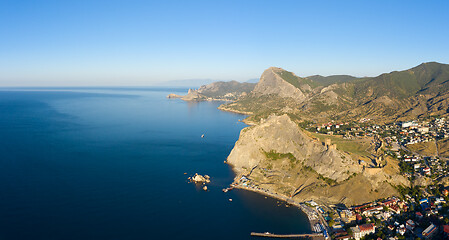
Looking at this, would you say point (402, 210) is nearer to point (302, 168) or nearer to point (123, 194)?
point (302, 168)

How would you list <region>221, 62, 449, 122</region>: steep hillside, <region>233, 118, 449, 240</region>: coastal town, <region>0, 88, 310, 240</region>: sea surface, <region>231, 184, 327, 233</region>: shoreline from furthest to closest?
<region>221, 62, 449, 122</region>: steep hillside, <region>231, 184, 327, 233</region>: shoreline, <region>0, 88, 310, 240</region>: sea surface, <region>233, 118, 449, 240</region>: coastal town

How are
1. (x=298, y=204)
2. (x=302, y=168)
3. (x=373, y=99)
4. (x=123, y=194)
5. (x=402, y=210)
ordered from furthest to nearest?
(x=373, y=99), (x=302, y=168), (x=123, y=194), (x=298, y=204), (x=402, y=210)

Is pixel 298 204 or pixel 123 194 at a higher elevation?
pixel 123 194

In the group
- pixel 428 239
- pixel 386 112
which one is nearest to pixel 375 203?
pixel 428 239

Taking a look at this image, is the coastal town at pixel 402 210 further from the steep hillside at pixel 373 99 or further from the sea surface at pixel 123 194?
the steep hillside at pixel 373 99

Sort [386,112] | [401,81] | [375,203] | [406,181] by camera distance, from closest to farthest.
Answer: [375,203]
[406,181]
[386,112]
[401,81]

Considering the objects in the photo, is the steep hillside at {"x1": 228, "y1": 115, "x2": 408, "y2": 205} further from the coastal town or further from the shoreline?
the coastal town

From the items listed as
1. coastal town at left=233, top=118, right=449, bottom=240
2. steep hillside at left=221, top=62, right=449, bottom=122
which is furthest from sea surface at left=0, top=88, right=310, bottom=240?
steep hillside at left=221, top=62, right=449, bottom=122

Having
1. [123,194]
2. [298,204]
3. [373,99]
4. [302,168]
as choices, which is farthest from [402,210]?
[373,99]

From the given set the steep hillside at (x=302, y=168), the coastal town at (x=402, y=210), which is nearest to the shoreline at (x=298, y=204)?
the coastal town at (x=402, y=210)

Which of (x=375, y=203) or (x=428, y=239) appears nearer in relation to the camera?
(x=428, y=239)

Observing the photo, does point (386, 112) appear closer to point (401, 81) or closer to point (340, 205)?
point (401, 81)
